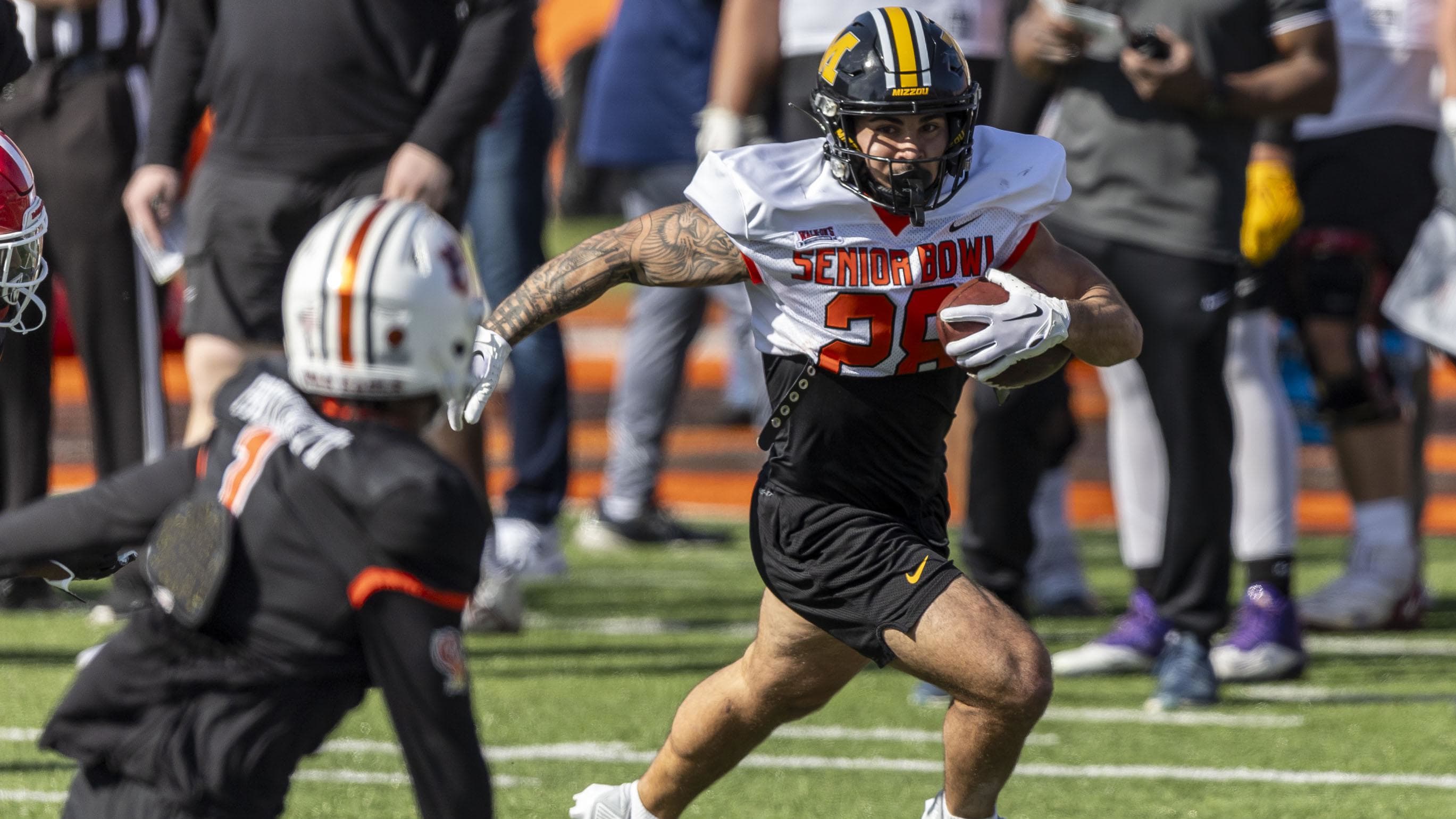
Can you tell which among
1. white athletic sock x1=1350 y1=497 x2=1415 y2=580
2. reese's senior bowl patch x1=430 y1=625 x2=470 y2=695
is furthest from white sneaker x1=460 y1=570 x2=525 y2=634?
reese's senior bowl patch x1=430 y1=625 x2=470 y2=695

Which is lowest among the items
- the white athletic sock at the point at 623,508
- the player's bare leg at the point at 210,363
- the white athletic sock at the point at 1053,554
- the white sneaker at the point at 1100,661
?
the white athletic sock at the point at 623,508

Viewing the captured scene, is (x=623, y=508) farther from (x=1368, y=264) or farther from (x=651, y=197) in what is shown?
(x=1368, y=264)

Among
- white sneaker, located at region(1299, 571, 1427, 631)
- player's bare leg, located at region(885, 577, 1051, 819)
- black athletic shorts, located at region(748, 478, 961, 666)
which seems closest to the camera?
player's bare leg, located at region(885, 577, 1051, 819)

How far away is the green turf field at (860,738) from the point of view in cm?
459

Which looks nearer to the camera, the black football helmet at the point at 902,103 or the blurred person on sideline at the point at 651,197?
→ the black football helmet at the point at 902,103

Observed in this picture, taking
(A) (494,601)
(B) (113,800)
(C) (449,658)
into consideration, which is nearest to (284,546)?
(C) (449,658)

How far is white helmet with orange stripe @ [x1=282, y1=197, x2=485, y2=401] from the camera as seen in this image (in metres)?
2.97

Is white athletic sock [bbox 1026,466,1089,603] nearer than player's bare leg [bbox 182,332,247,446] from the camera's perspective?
No

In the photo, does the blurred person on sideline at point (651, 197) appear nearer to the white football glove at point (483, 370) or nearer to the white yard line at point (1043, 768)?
the white yard line at point (1043, 768)

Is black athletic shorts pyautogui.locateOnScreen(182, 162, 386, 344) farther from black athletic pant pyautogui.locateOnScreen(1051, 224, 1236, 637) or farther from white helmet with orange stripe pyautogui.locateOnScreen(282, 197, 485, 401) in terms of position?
white helmet with orange stripe pyautogui.locateOnScreen(282, 197, 485, 401)

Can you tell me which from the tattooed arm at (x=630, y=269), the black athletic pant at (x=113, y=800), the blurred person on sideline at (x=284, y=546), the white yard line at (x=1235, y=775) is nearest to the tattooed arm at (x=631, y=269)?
the tattooed arm at (x=630, y=269)

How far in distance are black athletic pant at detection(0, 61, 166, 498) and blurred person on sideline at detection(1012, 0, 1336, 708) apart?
268 cm

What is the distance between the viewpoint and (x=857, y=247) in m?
4.03

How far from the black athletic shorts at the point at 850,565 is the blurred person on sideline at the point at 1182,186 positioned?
1677 mm
